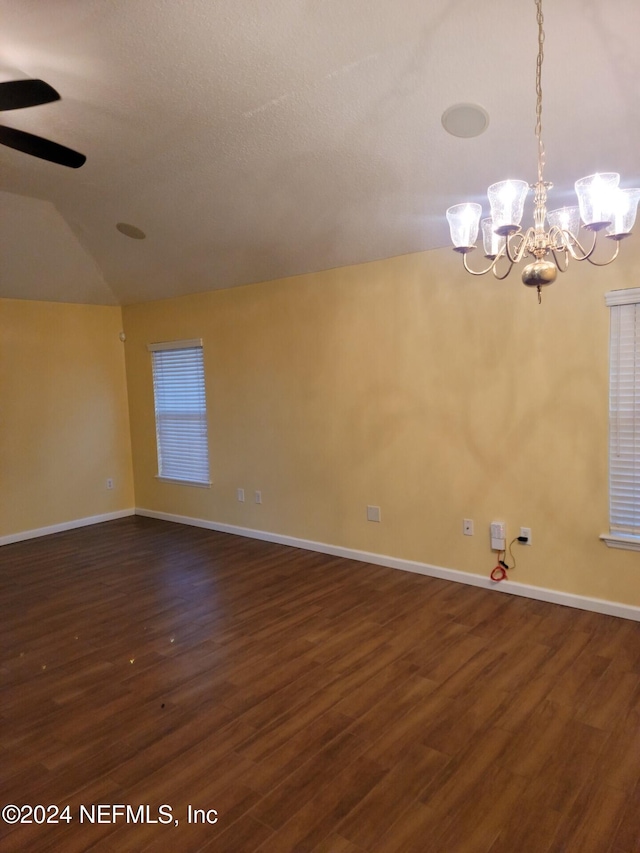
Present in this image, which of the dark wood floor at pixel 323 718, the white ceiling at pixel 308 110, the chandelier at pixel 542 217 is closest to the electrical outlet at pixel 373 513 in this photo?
the dark wood floor at pixel 323 718

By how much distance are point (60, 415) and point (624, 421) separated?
5.42 metres

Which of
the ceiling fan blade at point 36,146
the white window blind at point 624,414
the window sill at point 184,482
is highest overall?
the ceiling fan blade at point 36,146

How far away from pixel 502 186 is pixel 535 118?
1.10 metres

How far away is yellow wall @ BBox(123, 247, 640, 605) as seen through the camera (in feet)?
11.2

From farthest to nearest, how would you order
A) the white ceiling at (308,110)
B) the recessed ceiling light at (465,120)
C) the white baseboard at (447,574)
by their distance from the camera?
the white baseboard at (447,574), the recessed ceiling light at (465,120), the white ceiling at (308,110)

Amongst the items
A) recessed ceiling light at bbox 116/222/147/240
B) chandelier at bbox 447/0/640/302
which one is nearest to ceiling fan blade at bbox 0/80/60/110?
chandelier at bbox 447/0/640/302

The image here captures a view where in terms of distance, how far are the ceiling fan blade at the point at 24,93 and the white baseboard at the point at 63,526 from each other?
455 centimetres

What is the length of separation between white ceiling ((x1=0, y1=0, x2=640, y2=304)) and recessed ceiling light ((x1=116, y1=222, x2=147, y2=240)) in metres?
0.14

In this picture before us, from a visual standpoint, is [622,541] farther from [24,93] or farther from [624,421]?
[24,93]

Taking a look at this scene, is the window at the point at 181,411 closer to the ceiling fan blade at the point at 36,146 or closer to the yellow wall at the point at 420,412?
the yellow wall at the point at 420,412

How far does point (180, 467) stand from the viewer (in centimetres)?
611

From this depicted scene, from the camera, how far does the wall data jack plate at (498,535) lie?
376 centimetres

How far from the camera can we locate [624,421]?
3.27 m

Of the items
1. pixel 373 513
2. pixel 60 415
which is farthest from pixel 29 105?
pixel 60 415
